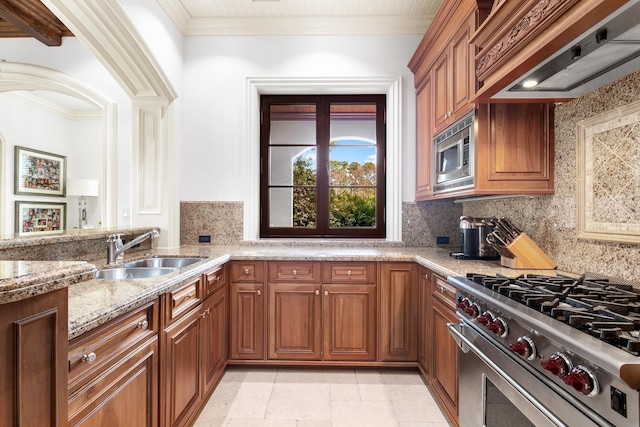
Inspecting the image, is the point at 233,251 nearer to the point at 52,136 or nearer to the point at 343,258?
the point at 343,258

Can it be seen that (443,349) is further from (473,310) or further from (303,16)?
(303,16)

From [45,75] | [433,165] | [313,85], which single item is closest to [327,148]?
[313,85]

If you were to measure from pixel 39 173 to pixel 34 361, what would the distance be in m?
5.52

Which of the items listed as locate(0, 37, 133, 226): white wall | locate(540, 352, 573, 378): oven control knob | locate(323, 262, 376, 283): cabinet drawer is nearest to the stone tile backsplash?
locate(540, 352, 573, 378): oven control knob

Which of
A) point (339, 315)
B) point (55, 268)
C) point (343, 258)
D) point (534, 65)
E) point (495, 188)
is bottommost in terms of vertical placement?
point (339, 315)

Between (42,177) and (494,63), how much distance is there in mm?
5928

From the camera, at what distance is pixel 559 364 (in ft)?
2.98

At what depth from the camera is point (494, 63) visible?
1451 millimetres

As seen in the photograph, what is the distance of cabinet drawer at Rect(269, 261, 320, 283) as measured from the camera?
2.55m

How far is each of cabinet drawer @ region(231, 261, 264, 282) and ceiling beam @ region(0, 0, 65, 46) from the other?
2557 millimetres

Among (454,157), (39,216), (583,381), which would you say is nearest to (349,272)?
(454,157)

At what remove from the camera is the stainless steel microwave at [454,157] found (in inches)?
77.9

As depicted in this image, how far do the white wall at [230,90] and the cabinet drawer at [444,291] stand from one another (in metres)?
1.13

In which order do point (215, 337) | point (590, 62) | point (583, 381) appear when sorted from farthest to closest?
point (215, 337) < point (590, 62) < point (583, 381)
